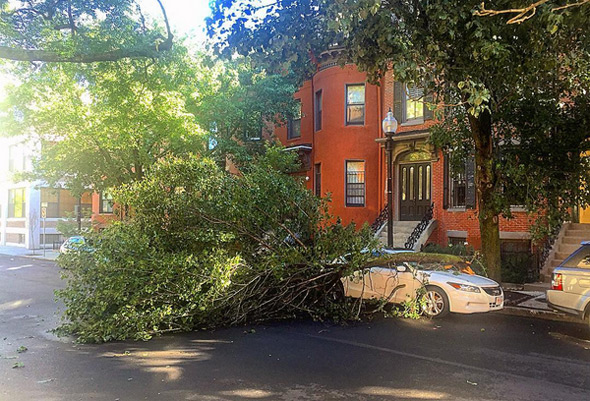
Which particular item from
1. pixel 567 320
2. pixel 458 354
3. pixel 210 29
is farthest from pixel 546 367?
pixel 210 29

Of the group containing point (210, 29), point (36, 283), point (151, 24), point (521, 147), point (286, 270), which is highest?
point (151, 24)

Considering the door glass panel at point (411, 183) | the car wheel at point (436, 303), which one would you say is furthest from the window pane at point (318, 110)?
the car wheel at point (436, 303)

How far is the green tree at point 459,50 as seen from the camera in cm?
784

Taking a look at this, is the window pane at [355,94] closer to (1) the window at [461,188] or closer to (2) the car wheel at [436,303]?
(1) the window at [461,188]

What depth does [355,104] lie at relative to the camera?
22.1 m

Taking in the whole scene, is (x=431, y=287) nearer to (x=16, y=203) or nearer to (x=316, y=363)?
(x=316, y=363)

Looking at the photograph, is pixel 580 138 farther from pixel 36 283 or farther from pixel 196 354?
pixel 36 283

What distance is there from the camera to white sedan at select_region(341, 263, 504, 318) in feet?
32.0

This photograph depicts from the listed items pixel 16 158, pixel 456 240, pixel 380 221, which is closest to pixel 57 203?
pixel 16 158

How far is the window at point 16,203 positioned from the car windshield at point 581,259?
130ft

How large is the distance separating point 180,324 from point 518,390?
547cm

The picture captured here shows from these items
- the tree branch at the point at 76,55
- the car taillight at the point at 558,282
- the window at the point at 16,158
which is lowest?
the car taillight at the point at 558,282

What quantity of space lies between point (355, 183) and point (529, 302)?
11024mm

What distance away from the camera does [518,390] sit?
18.6 feet
